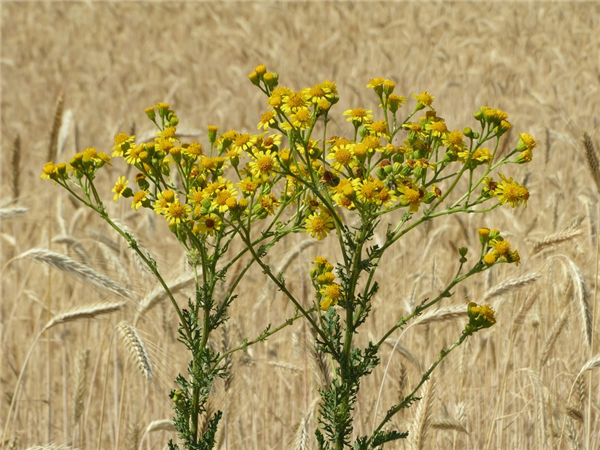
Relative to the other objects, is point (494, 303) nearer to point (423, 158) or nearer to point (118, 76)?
point (423, 158)

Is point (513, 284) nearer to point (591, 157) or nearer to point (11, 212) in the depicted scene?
point (591, 157)

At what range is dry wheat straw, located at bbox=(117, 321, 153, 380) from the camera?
1930mm

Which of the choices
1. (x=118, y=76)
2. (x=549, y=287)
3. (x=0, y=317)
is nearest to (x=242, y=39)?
(x=118, y=76)

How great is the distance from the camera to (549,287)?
127 inches

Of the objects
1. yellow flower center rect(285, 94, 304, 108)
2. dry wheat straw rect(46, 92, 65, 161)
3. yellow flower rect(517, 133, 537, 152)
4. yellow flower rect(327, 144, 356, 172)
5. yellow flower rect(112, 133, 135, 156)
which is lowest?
→ yellow flower rect(327, 144, 356, 172)

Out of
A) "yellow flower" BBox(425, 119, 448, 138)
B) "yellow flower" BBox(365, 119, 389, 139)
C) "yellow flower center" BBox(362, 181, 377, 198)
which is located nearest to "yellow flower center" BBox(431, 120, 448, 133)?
"yellow flower" BBox(425, 119, 448, 138)

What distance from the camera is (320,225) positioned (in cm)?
153

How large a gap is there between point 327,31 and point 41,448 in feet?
31.1

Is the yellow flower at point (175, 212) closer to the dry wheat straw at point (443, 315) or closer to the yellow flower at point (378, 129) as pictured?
the yellow flower at point (378, 129)

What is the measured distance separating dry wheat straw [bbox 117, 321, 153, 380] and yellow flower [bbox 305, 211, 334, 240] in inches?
26.4

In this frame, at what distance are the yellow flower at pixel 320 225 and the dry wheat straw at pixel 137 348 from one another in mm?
671

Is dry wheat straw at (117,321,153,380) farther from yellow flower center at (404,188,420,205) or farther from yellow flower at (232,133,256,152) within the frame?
yellow flower center at (404,188,420,205)

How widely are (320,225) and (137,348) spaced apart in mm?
738

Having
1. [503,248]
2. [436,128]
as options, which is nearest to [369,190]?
[436,128]
